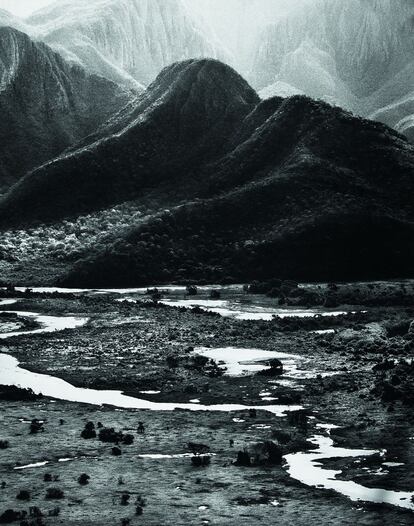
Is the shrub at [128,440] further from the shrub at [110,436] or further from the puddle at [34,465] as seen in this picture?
the puddle at [34,465]

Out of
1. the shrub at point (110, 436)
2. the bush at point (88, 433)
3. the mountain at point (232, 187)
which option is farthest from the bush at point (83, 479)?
the mountain at point (232, 187)

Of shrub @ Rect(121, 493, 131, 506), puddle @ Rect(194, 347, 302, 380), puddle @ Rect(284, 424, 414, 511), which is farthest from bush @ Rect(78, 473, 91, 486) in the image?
puddle @ Rect(194, 347, 302, 380)

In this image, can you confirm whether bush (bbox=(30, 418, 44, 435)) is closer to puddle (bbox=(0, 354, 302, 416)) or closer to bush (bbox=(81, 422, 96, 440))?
bush (bbox=(81, 422, 96, 440))

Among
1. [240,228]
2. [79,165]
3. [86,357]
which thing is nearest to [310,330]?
[86,357]

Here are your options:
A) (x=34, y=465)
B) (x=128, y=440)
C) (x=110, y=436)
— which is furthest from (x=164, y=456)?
(x=34, y=465)

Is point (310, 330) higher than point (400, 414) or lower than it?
higher

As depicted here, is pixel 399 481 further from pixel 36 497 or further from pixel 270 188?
pixel 270 188
